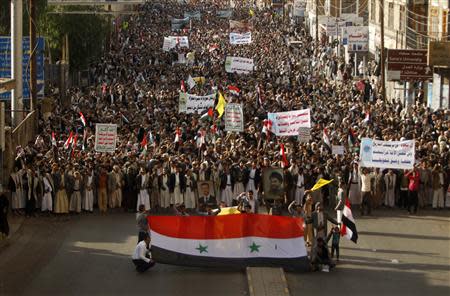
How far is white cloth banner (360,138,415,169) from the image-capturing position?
25359mm

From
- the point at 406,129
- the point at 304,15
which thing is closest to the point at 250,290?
the point at 406,129

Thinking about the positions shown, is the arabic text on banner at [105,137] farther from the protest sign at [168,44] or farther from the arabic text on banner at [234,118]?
the protest sign at [168,44]

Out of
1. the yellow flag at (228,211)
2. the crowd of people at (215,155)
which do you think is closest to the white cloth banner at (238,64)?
the crowd of people at (215,155)

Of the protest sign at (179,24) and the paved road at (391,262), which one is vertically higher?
the protest sign at (179,24)

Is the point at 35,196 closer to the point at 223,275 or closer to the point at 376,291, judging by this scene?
the point at 223,275

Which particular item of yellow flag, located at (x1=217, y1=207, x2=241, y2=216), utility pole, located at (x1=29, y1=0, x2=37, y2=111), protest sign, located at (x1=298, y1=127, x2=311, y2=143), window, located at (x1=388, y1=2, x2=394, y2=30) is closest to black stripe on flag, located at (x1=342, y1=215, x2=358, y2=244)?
yellow flag, located at (x1=217, y1=207, x2=241, y2=216)

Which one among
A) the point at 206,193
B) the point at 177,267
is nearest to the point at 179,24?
the point at 206,193

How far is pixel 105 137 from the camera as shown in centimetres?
2708

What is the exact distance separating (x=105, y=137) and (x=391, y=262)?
30.6 ft

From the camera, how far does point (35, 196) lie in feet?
80.9

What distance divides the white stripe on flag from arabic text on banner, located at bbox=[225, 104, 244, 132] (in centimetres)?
1148

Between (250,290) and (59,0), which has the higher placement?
(59,0)

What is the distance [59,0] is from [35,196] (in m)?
17.6

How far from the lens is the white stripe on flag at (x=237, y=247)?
19.1 m
